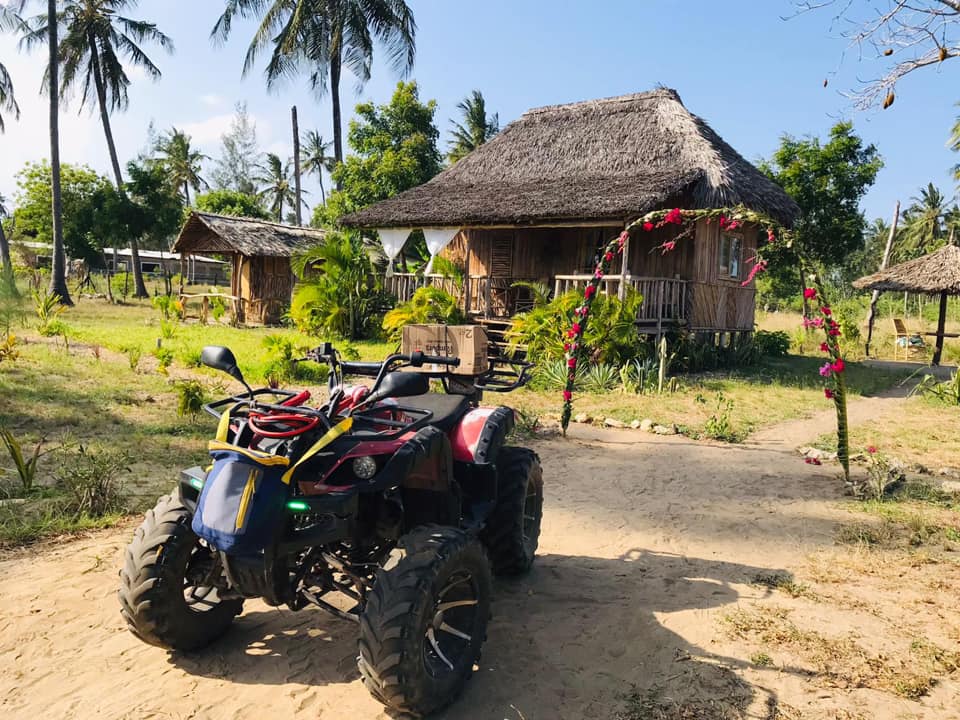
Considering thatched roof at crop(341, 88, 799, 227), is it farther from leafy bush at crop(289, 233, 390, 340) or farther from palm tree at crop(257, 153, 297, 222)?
palm tree at crop(257, 153, 297, 222)

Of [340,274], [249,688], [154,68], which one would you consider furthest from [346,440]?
[154,68]

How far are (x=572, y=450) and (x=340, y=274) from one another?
10234 millimetres

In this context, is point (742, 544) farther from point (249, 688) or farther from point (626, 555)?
point (249, 688)

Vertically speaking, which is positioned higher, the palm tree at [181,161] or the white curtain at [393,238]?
the palm tree at [181,161]

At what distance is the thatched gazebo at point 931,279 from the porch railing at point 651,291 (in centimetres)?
643

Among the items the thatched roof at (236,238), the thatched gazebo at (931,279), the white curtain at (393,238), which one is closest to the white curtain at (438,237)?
the white curtain at (393,238)

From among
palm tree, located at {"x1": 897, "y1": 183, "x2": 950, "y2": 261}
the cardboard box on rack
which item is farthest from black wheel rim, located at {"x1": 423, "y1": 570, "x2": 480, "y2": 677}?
palm tree, located at {"x1": 897, "y1": 183, "x2": 950, "y2": 261}

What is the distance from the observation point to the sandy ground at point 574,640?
108 inches

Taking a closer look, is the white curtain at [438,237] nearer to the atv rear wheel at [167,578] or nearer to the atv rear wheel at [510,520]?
the atv rear wheel at [510,520]

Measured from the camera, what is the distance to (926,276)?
57.1ft

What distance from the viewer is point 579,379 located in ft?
37.3

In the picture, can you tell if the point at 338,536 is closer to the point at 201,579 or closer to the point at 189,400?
the point at 201,579

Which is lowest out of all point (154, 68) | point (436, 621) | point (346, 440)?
point (436, 621)

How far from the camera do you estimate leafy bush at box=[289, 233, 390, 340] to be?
632 inches
